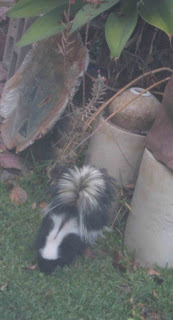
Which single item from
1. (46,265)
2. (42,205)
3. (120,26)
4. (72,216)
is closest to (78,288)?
(46,265)

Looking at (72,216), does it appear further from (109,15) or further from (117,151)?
(109,15)

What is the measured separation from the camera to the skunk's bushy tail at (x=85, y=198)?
367cm

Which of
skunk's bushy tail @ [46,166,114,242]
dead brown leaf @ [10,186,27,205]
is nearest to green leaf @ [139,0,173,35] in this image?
skunk's bushy tail @ [46,166,114,242]

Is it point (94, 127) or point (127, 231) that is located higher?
point (94, 127)

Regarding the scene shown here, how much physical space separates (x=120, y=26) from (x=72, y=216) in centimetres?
159

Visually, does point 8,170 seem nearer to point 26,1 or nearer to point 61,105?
point 61,105

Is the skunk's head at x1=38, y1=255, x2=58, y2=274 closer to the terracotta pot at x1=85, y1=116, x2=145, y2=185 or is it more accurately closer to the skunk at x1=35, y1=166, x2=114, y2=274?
the skunk at x1=35, y1=166, x2=114, y2=274

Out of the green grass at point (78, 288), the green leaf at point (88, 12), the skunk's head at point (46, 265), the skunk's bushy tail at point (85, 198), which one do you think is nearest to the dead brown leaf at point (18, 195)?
the green grass at point (78, 288)

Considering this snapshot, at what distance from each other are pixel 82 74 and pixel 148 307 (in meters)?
1.97

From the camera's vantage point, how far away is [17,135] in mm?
Answer: 5039

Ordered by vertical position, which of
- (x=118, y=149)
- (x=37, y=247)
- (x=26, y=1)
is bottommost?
(x=37, y=247)

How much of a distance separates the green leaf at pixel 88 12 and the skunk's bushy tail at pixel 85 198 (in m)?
1.21

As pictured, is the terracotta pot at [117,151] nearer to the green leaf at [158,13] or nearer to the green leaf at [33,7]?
the green leaf at [158,13]

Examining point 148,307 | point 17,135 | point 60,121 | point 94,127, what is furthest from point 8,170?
point 148,307
